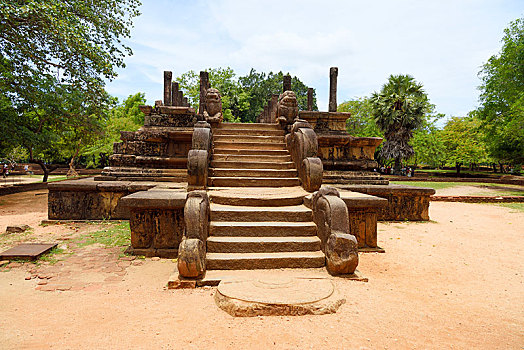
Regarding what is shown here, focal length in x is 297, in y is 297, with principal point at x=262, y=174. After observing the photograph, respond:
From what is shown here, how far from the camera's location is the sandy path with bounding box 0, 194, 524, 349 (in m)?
2.26

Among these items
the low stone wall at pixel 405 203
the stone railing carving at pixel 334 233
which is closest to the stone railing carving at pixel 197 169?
the stone railing carving at pixel 334 233

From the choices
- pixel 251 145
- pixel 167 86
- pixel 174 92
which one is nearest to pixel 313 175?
pixel 251 145

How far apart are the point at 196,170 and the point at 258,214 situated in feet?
4.19

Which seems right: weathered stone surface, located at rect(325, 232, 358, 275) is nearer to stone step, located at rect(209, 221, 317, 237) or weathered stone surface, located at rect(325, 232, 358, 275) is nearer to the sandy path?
the sandy path

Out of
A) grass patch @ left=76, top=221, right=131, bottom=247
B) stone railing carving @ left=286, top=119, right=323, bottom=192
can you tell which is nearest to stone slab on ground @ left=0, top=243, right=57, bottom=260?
grass patch @ left=76, top=221, right=131, bottom=247

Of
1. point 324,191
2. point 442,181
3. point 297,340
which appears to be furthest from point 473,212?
point 442,181

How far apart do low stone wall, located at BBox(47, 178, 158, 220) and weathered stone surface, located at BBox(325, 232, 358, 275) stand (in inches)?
167

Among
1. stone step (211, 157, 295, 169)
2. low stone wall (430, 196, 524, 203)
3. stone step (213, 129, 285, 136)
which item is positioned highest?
stone step (213, 129, 285, 136)

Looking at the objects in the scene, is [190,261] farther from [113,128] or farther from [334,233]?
[113,128]

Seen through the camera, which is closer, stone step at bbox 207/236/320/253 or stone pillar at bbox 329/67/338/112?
stone step at bbox 207/236/320/253

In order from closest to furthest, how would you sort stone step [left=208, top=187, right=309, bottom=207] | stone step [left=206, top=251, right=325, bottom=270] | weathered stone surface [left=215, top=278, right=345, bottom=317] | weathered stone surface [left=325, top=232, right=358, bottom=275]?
weathered stone surface [left=215, top=278, right=345, bottom=317] → weathered stone surface [left=325, top=232, right=358, bottom=275] → stone step [left=206, top=251, right=325, bottom=270] → stone step [left=208, top=187, right=309, bottom=207]

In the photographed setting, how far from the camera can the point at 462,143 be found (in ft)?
91.6

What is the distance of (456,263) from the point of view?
435cm

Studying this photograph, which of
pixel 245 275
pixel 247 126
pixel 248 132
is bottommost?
pixel 245 275
